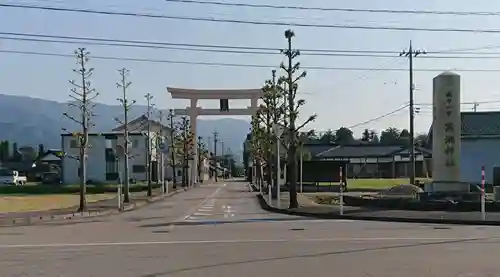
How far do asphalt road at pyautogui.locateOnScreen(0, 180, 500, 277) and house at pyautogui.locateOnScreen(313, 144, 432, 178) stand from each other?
77812 millimetres

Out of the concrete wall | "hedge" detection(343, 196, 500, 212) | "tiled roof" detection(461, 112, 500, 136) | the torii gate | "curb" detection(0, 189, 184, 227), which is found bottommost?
"curb" detection(0, 189, 184, 227)

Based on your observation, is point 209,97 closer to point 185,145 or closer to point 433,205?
point 185,145

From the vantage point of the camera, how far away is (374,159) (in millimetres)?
101375

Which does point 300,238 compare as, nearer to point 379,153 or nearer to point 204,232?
point 204,232

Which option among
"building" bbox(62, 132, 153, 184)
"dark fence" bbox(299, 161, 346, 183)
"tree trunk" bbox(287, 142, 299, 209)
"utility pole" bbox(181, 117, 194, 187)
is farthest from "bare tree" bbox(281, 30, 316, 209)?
"building" bbox(62, 132, 153, 184)

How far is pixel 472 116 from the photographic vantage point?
61.2 meters

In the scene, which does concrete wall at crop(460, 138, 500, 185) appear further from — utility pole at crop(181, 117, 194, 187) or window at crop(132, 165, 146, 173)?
window at crop(132, 165, 146, 173)

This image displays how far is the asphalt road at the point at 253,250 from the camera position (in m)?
11.6

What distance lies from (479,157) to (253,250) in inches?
1875

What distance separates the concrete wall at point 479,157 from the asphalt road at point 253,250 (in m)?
38.2

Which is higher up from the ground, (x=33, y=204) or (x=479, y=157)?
(x=479, y=157)

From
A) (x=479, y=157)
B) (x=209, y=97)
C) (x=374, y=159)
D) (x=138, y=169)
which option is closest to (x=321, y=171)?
(x=479, y=157)

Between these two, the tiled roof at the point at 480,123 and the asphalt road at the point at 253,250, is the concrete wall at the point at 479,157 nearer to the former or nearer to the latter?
the tiled roof at the point at 480,123

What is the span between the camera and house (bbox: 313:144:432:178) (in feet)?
325
